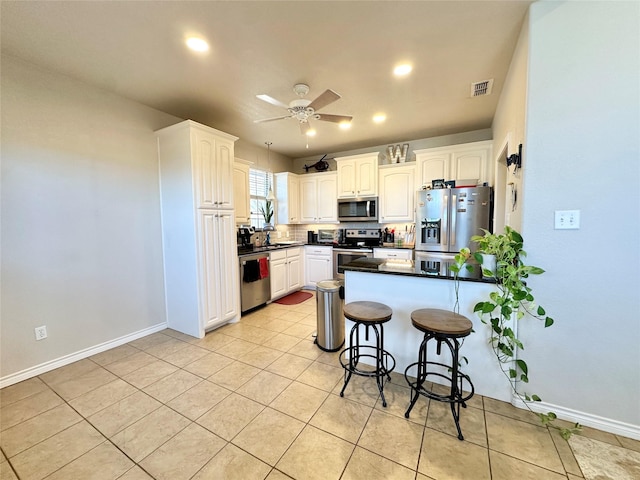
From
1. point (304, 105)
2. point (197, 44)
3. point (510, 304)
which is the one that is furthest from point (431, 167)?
point (197, 44)

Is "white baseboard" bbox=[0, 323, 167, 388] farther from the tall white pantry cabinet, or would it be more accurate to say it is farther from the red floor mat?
the red floor mat

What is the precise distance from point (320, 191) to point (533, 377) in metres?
4.16

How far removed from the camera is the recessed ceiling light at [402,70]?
7.64 ft

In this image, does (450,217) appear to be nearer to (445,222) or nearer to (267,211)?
(445,222)

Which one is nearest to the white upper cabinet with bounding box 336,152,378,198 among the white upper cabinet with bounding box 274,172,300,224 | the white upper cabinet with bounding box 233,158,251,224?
the white upper cabinet with bounding box 274,172,300,224

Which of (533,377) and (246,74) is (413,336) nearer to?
(533,377)

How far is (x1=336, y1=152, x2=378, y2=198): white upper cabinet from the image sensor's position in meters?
4.57

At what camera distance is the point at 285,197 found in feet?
16.9

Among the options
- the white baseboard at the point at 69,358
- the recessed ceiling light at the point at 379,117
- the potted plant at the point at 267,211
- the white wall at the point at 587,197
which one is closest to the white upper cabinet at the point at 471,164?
the recessed ceiling light at the point at 379,117

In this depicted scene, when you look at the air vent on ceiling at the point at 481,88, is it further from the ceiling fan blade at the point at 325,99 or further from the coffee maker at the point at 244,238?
the coffee maker at the point at 244,238

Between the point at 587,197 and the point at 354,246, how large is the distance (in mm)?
3276

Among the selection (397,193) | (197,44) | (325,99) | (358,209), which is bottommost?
(358,209)

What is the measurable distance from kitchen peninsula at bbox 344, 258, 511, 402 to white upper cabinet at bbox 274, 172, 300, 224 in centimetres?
287

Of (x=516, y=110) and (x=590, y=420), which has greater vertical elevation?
(x=516, y=110)
